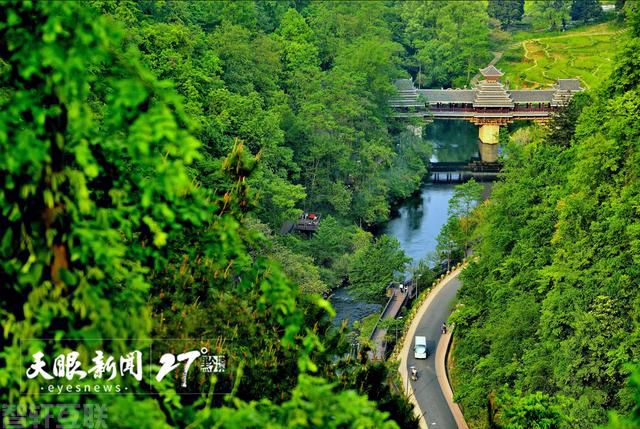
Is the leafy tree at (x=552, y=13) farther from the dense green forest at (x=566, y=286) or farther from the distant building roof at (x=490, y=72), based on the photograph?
the dense green forest at (x=566, y=286)

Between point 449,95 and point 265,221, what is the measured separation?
26.1 m

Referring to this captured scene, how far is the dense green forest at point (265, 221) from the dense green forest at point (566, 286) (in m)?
0.06

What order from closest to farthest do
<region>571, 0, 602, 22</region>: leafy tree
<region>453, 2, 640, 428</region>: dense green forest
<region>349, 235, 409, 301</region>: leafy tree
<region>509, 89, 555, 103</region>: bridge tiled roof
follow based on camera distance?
1. <region>453, 2, 640, 428</region>: dense green forest
2. <region>349, 235, 409, 301</region>: leafy tree
3. <region>509, 89, 555, 103</region>: bridge tiled roof
4. <region>571, 0, 602, 22</region>: leafy tree

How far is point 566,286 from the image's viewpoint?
19.8m

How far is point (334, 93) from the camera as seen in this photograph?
44844 mm

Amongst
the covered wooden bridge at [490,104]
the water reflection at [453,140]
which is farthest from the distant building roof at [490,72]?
the water reflection at [453,140]

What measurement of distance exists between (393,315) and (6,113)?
2769cm

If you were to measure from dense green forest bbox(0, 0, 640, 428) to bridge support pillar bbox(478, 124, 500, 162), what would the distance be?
5.84m

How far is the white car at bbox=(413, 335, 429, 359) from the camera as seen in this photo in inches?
1108

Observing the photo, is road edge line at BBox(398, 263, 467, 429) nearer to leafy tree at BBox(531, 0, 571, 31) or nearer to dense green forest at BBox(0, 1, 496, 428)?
dense green forest at BBox(0, 1, 496, 428)

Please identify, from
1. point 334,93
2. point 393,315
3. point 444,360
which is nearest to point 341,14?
point 334,93

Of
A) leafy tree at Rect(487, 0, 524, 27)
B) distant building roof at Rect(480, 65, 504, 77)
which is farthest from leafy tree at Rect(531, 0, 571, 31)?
distant building roof at Rect(480, 65, 504, 77)

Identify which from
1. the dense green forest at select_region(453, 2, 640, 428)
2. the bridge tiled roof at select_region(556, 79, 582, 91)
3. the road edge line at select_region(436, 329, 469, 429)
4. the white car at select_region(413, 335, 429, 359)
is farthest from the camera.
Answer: the bridge tiled roof at select_region(556, 79, 582, 91)

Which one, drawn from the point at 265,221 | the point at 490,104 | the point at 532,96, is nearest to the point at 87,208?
the point at 265,221
